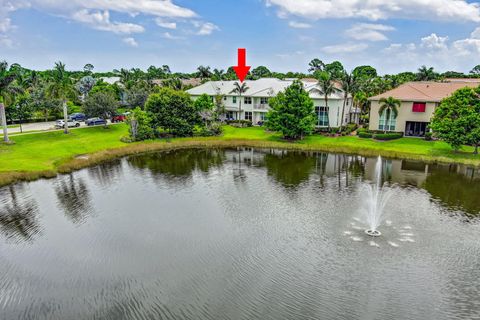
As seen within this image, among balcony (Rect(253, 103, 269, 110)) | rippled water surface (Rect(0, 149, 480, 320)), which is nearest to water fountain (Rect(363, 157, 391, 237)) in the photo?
rippled water surface (Rect(0, 149, 480, 320))

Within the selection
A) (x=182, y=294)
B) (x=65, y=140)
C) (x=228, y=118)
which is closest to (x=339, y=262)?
(x=182, y=294)

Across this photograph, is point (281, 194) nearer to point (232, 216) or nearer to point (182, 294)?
point (232, 216)

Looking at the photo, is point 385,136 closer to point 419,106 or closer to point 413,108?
point 413,108

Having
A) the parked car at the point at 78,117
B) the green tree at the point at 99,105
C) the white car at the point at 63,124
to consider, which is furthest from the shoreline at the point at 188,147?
the parked car at the point at 78,117

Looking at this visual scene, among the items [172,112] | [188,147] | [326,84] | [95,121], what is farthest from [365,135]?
[95,121]

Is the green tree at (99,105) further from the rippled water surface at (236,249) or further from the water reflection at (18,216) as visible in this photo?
the water reflection at (18,216)

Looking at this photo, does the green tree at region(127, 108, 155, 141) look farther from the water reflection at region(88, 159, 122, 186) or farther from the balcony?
the balcony
